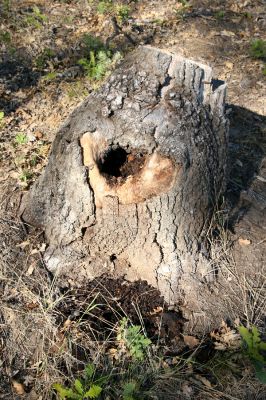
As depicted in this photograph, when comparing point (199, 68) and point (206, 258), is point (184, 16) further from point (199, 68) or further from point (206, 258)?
point (206, 258)

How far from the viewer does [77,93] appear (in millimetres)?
5004

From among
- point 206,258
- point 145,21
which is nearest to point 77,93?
point 145,21

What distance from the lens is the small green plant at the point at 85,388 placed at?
98.5 inches

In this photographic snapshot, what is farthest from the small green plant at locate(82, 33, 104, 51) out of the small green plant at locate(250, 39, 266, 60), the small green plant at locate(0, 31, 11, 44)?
the small green plant at locate(250, 39, 266, 60)

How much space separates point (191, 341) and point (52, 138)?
8.27 feet

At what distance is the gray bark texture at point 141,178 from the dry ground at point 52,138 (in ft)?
0.64

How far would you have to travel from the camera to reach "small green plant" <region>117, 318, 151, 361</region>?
110 inches

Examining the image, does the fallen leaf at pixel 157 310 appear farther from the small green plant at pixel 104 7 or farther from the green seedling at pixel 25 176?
the small green plant at pixel 104 7

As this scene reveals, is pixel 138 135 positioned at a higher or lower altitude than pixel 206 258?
higher

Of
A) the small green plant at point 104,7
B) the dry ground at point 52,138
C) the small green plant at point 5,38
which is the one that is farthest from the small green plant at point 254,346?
the small green plant at point 104,7

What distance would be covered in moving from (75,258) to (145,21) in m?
4.30

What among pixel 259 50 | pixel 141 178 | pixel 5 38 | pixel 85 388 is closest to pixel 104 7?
pixel 5 38

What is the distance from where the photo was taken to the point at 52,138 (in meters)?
4.41

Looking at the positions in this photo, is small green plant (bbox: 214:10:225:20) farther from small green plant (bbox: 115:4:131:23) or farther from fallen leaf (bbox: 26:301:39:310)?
fallen leaf (bbox: 26:301:39:310)
